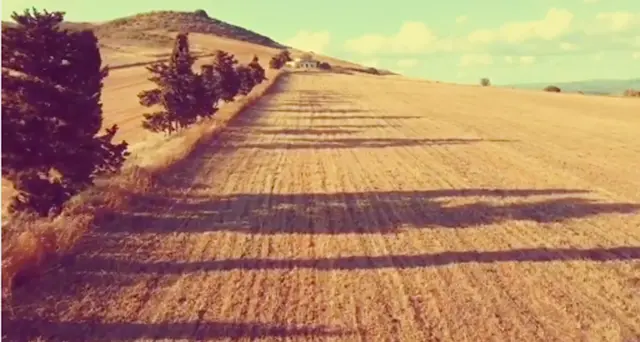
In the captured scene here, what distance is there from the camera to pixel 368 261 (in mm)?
10391

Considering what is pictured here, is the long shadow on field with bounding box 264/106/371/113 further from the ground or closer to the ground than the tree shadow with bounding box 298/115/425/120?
closer to the ground

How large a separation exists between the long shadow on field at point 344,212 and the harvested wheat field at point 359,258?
52 mm

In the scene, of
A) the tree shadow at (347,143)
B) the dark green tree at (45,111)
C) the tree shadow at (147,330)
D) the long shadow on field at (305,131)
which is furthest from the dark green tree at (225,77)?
the tree shadow at (147,330)

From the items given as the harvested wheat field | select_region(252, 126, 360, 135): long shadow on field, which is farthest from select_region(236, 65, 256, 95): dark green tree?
the harvested wheat field

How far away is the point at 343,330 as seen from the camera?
25.4 feet

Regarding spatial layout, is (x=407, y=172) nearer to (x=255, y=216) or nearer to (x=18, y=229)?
(x=255, y=216)

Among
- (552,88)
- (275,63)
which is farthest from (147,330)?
(275,63)

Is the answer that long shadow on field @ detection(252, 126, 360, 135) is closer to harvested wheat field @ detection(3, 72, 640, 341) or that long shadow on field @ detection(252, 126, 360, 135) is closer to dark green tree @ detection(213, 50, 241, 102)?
harvested wheat field @ detection(3, 72, 640, 341)

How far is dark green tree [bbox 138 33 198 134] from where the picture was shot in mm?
30781

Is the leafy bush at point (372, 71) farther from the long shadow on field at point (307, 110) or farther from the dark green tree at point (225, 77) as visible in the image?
the long shadow on field at point (307, 110)

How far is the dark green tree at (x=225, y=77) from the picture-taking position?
1797 inches

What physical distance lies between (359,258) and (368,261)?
20cm

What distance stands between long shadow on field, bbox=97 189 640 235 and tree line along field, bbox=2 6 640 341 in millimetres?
53

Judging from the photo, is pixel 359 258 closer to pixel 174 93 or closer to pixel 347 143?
pixel 347 143
